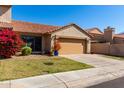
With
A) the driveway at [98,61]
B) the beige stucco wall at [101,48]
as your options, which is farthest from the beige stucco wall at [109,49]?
the driveway at [98,61]

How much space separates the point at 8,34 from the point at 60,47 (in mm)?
6513

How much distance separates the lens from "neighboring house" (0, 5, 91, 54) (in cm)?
1778

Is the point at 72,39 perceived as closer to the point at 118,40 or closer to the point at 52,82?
the point at 118,40

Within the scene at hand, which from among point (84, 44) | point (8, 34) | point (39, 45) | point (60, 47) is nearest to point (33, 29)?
point (39, 45)

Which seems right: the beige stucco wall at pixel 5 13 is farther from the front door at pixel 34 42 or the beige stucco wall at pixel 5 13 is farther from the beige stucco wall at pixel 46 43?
the beige stucco wall at pixel 46 43

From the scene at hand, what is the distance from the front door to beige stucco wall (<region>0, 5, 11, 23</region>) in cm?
265

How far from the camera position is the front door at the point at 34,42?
60.6 ft

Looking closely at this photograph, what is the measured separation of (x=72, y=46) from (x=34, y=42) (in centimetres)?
503

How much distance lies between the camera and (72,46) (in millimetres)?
20844

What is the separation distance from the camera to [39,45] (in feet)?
63.7

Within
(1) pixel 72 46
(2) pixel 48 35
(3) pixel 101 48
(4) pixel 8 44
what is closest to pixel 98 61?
(1) pixel 72 46
